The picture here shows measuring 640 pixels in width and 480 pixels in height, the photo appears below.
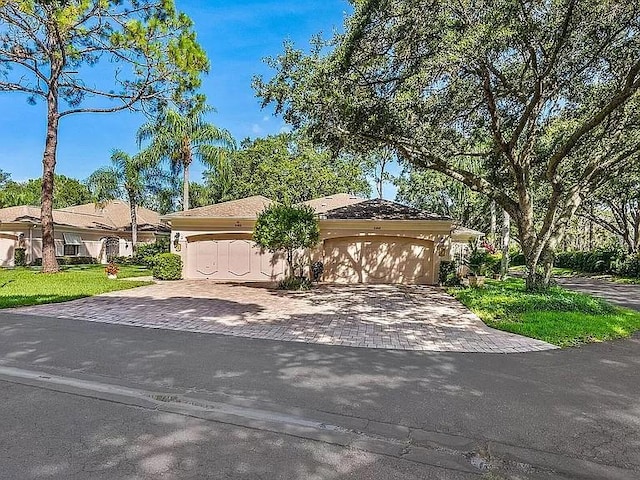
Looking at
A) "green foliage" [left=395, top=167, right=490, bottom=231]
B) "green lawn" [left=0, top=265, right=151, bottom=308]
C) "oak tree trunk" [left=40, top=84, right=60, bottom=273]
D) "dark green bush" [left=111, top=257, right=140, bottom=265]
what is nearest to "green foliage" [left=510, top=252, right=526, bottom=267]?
"green foliage" [left=395, top=167, right=490, bottom=231]

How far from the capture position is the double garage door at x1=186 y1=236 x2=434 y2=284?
17172mm

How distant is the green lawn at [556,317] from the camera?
7.11 metres

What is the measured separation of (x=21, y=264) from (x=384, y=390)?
25.4 metres

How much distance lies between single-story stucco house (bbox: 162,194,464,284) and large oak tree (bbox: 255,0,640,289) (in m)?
4.18

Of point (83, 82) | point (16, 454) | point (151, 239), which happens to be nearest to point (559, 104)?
point (16, 454)

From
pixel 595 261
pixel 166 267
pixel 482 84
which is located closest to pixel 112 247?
pixel 166 267

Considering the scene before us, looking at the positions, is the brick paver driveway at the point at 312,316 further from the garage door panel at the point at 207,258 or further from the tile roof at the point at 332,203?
the tile roof at the point at 332,203

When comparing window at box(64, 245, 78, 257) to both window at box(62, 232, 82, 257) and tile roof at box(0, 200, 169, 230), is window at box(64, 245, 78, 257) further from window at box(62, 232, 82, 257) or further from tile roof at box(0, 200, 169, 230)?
tile roof at box(0, 200, 169, 230)

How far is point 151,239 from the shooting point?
28.9 meters

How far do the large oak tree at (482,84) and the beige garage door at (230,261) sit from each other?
24.2 ft

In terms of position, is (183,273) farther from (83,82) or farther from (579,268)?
(579,268)

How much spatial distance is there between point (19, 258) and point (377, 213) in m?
20.3

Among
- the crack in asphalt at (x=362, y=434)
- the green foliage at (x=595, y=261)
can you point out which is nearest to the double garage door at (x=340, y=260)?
the green foliage at (x=595, y=261)

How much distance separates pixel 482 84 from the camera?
1085cm
